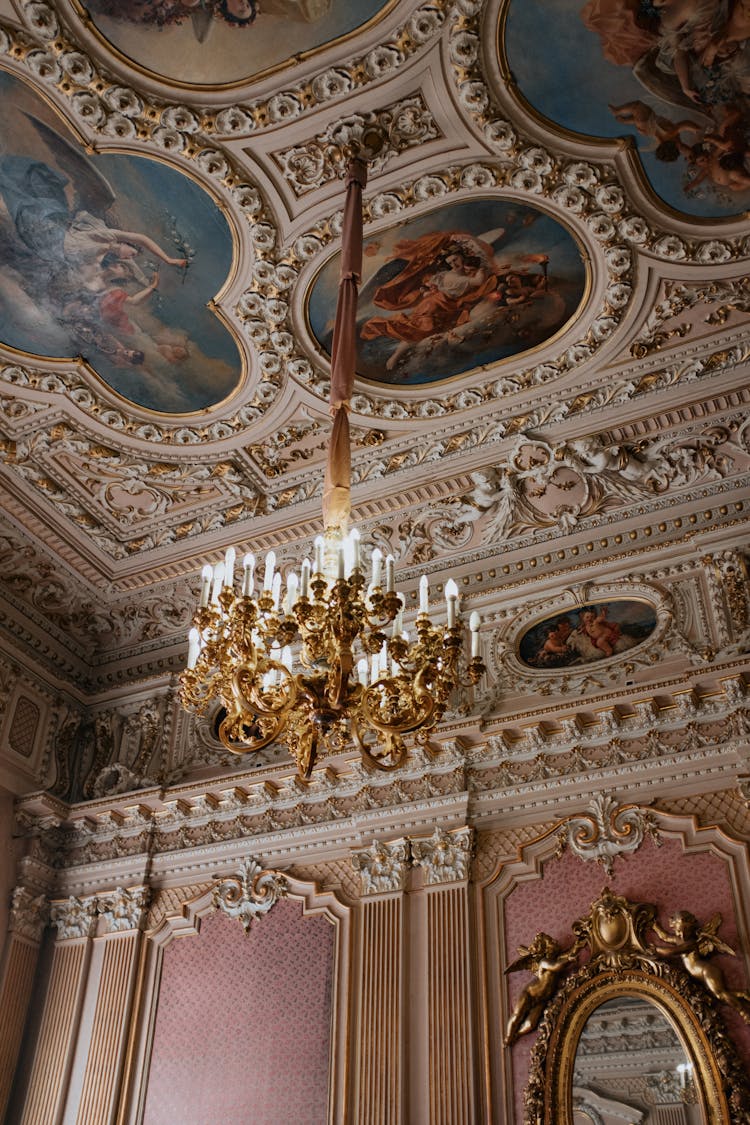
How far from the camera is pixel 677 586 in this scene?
9164 mm

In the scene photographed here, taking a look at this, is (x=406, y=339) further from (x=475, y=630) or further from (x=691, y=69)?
(x=475, y=630)

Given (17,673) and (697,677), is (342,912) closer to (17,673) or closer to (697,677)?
(697,677)

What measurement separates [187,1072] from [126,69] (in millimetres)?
8139

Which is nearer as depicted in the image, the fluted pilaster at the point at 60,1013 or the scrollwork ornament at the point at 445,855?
the scrollwork ornament at the point at 445,855

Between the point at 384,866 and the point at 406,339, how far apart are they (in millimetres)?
4614

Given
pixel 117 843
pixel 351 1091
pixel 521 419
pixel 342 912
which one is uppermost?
pixel 521 419

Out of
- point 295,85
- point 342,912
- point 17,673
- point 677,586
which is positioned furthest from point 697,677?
point 17,673

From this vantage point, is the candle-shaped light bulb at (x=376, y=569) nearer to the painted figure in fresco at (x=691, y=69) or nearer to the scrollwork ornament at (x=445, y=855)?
the scrollwork ornament at (x=445, y=855)

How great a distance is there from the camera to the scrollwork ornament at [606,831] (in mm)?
8000

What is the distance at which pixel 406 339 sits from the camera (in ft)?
29.1

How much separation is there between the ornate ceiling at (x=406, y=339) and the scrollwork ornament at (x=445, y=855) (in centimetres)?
54

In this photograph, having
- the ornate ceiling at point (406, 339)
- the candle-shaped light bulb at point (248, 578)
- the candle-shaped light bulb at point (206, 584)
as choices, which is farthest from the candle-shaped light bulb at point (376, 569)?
the ornate ceiling at point (406, 339)

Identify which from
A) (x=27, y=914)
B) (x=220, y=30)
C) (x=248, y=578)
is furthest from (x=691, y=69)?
(x=27, y=914)

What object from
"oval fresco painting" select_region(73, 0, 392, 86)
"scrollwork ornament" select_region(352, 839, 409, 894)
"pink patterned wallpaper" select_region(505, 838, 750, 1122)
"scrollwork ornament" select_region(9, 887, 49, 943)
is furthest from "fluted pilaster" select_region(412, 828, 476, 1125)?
"oval fresco painting" select_region(73, 0, 392, 86)
